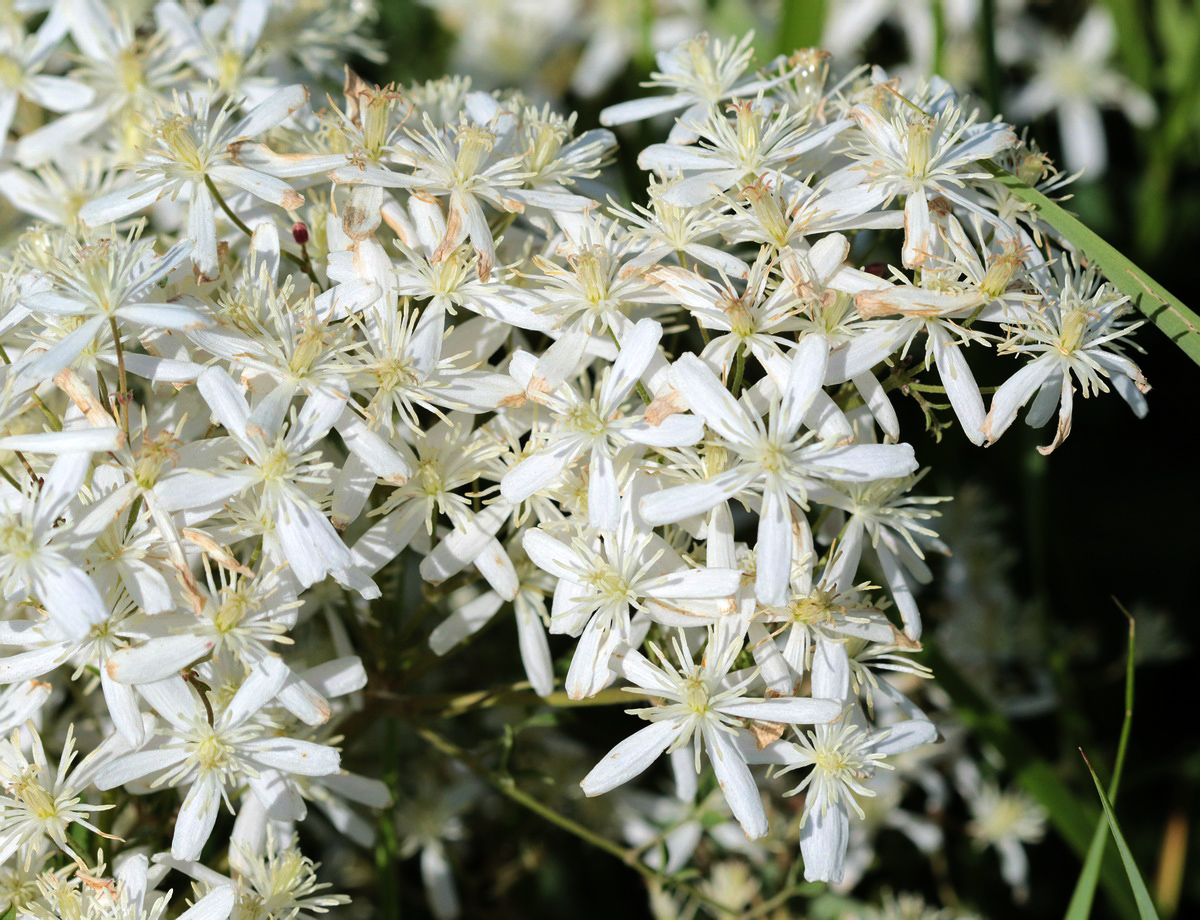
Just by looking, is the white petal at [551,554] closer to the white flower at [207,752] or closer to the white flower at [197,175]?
the white flower at [207,752]

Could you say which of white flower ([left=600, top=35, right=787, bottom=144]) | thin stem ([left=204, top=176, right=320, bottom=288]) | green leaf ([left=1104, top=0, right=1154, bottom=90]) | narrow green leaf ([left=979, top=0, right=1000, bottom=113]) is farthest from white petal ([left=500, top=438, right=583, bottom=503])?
green leaf ([left=1104, top=0, right=1154, bottom=90])

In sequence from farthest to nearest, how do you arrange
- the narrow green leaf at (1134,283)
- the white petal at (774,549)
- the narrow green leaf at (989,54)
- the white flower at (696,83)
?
the narrow green leaf at (989,54), the white flower at (696,83), the narrow green leaf at (1134,283), the white petal at (774,549)

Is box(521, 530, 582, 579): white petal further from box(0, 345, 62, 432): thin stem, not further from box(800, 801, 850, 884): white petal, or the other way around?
box(0, 345, 62, 432): thin stem

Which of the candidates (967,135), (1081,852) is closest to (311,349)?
(967,135)

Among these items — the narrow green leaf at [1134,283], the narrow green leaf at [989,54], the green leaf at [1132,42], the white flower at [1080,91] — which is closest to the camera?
the narrow green leaf at [1134,283]

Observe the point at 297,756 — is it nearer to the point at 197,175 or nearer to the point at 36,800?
the point at 36,800

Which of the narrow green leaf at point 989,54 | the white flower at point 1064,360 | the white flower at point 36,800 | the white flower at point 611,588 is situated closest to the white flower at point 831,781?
the white flower at point 611,588

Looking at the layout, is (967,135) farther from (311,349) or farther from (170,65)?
(170,65)
